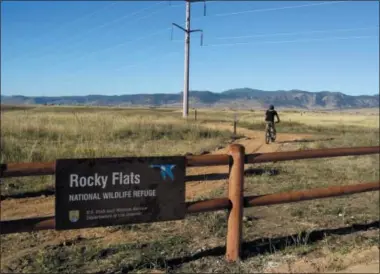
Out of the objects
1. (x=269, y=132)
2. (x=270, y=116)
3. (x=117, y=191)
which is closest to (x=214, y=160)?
(x=117, y=191)

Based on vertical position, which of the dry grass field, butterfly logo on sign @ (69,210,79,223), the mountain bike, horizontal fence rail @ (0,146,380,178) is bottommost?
the dry grass field

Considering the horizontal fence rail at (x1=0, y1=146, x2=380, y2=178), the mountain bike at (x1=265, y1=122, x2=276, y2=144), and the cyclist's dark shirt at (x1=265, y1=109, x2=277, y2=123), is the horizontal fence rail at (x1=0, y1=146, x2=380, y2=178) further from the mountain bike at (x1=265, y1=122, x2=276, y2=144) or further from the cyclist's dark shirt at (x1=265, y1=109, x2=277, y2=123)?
the cyclist's dark shirt at (x1=265, y1=109, x2=277, y2=123)

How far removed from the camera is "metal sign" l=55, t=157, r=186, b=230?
15.3ft

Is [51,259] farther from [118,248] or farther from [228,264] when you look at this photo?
[228,264]

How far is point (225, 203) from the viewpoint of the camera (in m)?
5.46

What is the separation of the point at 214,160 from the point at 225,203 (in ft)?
1.60

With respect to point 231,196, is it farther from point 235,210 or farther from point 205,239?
point 205,239

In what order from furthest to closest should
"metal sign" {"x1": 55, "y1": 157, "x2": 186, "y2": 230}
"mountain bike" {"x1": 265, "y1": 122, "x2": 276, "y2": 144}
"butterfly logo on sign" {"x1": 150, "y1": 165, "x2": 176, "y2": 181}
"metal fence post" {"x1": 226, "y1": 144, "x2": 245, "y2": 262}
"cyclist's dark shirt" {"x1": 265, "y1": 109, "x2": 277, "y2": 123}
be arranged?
"cyclist's dark shirt" {"x1": 265, "y1": 109, "x2": 277, "y2": 123}, "mountain bike" {"x1": 265, "y1": 122, "x2": 276, "y2": 144}, "metal fence post" {"x1": 226, "y1": 144, "x2": 245, "y2": 262}, "butterfly logo on sign" {"x1": 150, "y1": 165, "x2": 176, "y2": 181}, "metal sign" {"x1": 55, "y1": 157, "x2": 186, "y2": 230}

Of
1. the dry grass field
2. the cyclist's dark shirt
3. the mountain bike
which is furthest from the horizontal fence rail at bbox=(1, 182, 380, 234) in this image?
the cyclist's dark shirt

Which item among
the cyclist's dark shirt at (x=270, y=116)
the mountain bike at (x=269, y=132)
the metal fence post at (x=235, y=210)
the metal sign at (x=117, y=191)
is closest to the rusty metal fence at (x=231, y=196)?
the metal fence post at (x=235, y=210)

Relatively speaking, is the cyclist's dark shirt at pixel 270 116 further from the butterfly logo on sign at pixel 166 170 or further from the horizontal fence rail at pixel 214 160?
the butterfly logo on sign at pixel 166 170

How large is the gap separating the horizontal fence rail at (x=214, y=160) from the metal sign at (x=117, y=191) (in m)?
0.15

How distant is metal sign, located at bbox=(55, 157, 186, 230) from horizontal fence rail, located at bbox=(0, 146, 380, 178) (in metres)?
0.15

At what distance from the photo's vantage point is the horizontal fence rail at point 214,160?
4.55m
